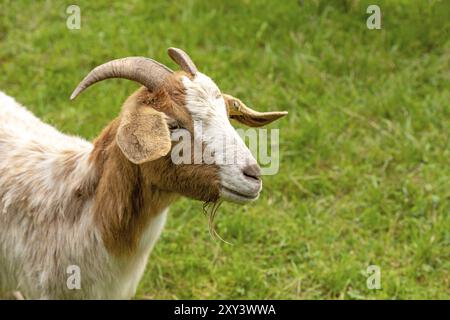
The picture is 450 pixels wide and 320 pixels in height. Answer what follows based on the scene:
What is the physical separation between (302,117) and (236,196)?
120 inches

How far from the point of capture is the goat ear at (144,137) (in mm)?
3418

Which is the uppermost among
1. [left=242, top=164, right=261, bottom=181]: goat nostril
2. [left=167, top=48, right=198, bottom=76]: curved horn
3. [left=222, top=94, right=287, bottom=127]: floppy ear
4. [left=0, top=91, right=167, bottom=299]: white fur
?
[left=167, top=48, right=198, bottom=76]: curved horn

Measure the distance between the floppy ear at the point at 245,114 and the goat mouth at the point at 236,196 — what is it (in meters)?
0.51

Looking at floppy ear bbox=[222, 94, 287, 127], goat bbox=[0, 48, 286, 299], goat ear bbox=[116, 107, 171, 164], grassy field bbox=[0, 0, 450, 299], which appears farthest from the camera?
grassy field bbox=[0, 0, 450, 299]

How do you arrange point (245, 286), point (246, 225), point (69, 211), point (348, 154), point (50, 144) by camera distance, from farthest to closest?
point (348, 154) → point (246, 225) → point (245, 286) → point (50, 144) → point (69, 211)

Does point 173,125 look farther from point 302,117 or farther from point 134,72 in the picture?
point 302,117

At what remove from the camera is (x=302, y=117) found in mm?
6504

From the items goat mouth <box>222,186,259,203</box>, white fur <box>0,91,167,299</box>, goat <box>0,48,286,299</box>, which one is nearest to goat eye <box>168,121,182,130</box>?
goat <box>0,48,286,299</box>

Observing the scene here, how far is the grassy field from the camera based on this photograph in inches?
211

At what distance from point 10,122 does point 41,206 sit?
659mm

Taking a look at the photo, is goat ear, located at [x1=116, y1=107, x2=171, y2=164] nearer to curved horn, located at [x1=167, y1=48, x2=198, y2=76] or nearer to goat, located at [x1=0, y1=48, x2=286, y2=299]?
goat, located at [x1=0, y1=48, x2=286, y2=299]
